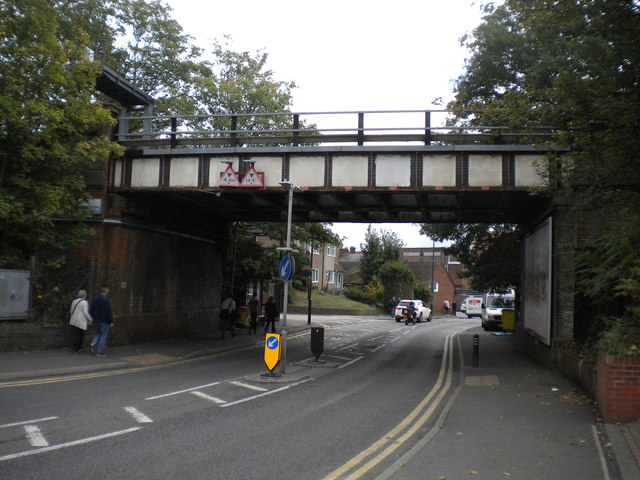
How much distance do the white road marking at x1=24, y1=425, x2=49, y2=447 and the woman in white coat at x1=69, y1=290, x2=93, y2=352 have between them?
716cm

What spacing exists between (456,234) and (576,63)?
49.3ft

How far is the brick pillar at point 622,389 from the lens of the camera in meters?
7.40

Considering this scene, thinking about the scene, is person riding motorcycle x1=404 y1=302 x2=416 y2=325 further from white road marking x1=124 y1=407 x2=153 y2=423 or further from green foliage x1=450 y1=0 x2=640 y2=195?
white road marking x1=124 y1=407 x2=153 y2=423

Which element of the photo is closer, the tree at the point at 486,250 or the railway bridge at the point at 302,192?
the railway bridge at the point at 302,192

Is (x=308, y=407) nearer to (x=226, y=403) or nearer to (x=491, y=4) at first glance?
(x=226, y=403)

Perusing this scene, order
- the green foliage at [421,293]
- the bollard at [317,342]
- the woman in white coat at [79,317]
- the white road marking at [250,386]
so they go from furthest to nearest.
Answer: the green foliage at [421,293], the bollard at [317,342], the woman in white coat at [79,317], the white road marking at [250,386]

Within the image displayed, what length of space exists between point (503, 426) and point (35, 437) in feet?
20.9

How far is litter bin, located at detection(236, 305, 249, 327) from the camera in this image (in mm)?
24141

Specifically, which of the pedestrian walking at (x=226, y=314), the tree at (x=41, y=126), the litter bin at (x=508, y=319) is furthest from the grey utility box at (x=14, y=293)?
the litter bin at (x=508, y=319)

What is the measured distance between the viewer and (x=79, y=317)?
1377 centimetres

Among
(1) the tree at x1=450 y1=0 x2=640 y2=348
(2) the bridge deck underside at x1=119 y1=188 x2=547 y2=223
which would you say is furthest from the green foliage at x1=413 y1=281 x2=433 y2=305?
(1) the tree at x1=450 y1=0 x2=640 y2=348

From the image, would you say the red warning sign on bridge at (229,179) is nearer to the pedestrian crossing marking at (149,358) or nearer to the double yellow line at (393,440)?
the pedestrian crossing marking at (149,358)

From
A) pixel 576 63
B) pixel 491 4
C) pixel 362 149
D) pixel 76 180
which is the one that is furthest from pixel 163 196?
pixel 576 63

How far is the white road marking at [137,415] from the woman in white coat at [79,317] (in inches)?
248
